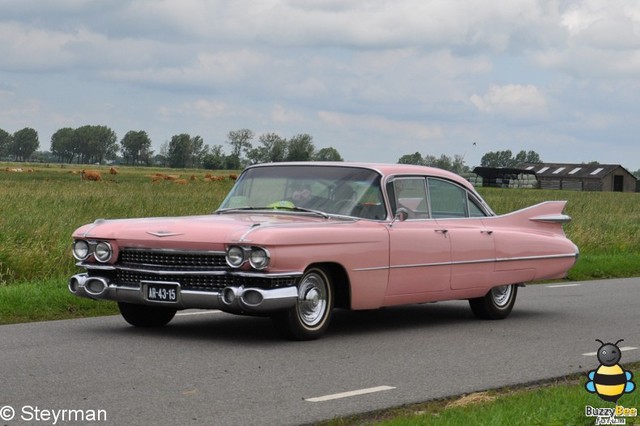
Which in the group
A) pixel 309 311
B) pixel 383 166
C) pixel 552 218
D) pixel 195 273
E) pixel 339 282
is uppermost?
pixel 383 166

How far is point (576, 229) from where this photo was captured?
27.8 m

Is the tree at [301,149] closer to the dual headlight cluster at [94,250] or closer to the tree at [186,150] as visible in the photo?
the dual headlight cluster at [94,250]

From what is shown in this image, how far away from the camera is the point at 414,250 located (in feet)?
37.8

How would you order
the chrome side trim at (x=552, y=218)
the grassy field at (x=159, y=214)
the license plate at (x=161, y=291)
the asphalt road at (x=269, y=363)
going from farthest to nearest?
the chrome side trim at (x=552, y=218) → the license plate at (x=161, y=291) → the asphalt road at (x=269, y=363) → the grassy field at (x=159, y=214)

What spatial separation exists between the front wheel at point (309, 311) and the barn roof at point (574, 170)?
13227cm

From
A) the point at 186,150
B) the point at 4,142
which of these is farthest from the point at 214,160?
the point at 4,142

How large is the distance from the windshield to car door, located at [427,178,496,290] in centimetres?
93

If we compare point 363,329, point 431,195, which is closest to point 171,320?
point 363,329

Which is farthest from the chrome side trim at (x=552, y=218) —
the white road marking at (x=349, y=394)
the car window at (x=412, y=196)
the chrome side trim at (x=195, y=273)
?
the white road marking at (x=349, y=394)

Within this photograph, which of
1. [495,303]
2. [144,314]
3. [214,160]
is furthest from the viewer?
[214,160]

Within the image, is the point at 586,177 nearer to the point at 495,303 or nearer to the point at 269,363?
the point at 495,303

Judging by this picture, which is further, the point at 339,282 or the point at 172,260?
the point at 339,282

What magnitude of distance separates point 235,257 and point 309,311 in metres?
1.03

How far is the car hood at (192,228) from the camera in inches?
399
